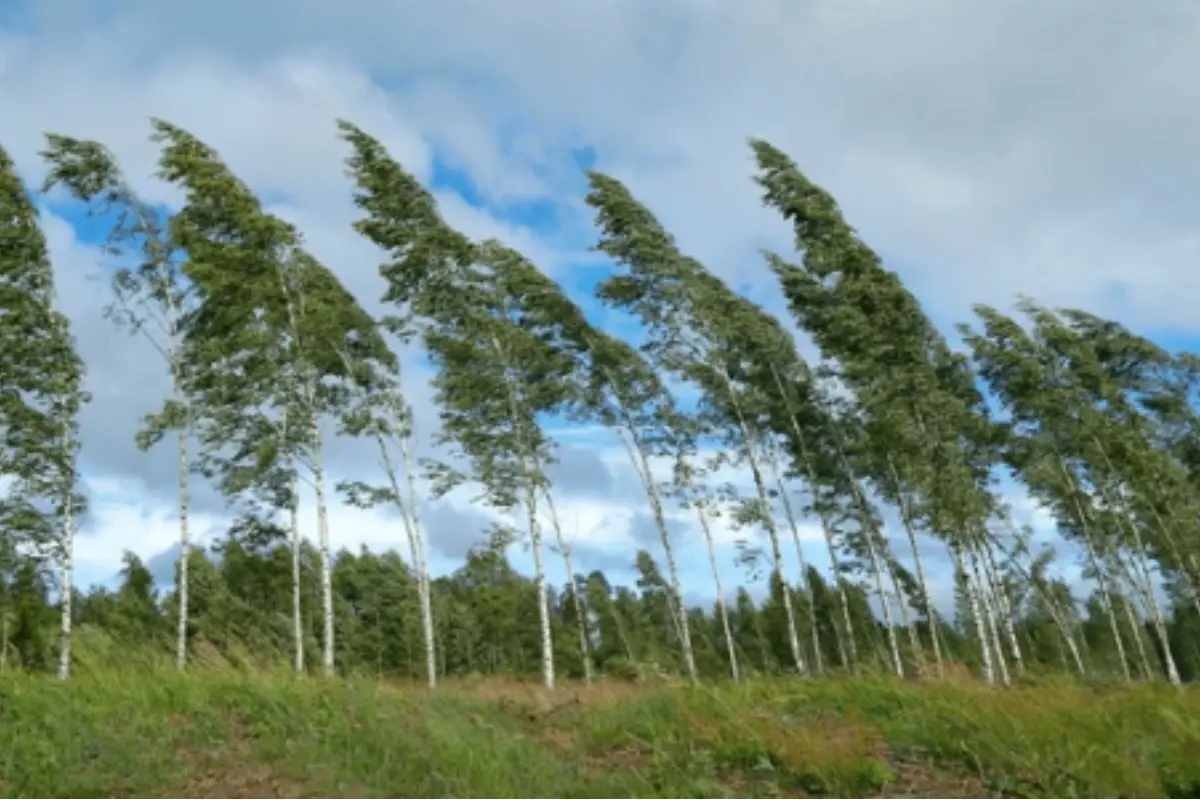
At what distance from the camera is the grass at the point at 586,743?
8.01 metres

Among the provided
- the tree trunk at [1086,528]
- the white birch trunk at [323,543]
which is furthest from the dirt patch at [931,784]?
the tree trunk at [1086,528]

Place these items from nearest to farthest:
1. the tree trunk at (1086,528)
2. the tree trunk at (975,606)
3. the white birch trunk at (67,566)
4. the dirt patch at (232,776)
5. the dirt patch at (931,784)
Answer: the dirt patch at (931,784) < the dirt patch at (232,776) < the white birch trunk at (67,566) < the tree trunk at (975,606) < the tree trunk at (1086,528)

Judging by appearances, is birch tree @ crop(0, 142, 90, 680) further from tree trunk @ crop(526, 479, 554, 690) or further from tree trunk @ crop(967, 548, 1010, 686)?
tree trunk @ crop(967, 548, 1010, 686)

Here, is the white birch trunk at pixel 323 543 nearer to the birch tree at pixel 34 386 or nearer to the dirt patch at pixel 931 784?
the birch tree at pixel 34 386

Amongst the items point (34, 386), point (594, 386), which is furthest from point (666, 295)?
point (34, 386)

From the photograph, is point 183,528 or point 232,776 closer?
point 232,776

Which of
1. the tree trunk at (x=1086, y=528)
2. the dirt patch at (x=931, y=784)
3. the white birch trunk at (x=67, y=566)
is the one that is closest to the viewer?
the dirt patch at (x=931, y=784)

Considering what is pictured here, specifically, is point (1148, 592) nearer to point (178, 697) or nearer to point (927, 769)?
point (927, 769)

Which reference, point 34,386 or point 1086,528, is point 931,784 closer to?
point 34,386

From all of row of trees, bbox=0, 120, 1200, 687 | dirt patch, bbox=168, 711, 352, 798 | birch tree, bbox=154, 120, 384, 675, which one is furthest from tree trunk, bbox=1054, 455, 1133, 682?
dirt patch, bbox=168, 711, 352, 798

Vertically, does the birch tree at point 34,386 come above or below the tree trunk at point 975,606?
above

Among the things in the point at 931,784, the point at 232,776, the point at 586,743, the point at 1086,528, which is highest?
the point at 1086,528

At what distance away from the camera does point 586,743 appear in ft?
30.5

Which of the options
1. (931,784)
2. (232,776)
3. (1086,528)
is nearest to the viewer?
(931,784)
